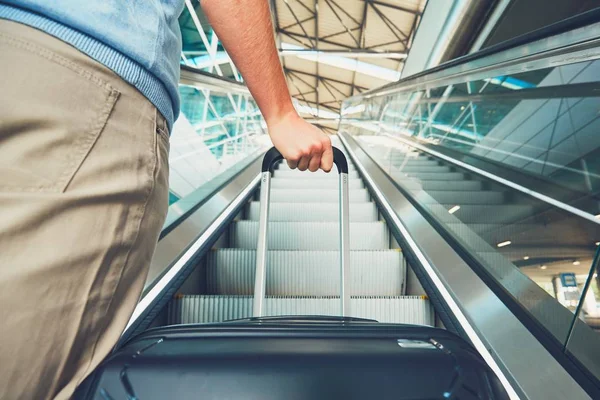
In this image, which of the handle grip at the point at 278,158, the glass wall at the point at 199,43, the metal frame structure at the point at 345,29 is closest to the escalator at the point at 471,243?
the handle grip at the point at 278,158

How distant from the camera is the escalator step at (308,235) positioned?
3029mm

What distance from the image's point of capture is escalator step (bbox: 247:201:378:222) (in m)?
3.52

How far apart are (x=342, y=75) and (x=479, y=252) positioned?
51.7ft

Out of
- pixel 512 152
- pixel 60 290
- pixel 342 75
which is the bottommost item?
pixel 60 290

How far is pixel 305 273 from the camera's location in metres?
2.55

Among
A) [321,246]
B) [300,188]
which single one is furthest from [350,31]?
[321,246]

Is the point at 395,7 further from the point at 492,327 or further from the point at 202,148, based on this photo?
the point at 492,327

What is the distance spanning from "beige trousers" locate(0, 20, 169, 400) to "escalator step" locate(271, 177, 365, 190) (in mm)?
3744

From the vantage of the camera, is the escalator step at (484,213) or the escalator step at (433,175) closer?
the escalator step at (484,213)

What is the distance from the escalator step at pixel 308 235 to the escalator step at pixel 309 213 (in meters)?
0.44

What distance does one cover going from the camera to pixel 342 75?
16891mm

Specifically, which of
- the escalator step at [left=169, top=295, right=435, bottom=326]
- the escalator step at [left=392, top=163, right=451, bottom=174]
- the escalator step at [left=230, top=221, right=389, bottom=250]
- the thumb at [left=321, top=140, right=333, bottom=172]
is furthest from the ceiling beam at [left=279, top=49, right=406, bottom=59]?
the thumb at [left=321, top=140, right=333, bottom=172]

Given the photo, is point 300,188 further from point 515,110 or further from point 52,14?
point 52,14

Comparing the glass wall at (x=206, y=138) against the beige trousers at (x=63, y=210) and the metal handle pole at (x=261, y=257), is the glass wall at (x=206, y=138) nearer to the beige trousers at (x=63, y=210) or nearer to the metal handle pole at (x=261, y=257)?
the metal handle pole at (x=261, y=257)
